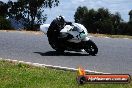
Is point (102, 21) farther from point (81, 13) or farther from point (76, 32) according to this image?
point (76, 32)

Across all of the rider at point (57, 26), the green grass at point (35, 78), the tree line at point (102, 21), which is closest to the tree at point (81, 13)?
the tree line at point (102, 21)

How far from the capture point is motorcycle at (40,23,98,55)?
16.5 metres

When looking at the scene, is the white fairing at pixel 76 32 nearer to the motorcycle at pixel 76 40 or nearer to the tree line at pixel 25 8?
the motorcycle at pixel 76 40

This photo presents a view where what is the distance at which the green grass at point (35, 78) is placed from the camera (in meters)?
8.86

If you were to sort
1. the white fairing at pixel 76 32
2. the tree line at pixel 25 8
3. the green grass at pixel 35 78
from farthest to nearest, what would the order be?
the tree line at pixel 25 8 → the white fairing at pixel 76 32 → the green grass at pixel 35 78

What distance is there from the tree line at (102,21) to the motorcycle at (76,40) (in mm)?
39539

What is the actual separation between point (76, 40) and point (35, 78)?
23.3 ft

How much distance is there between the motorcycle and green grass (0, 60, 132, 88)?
5.10 m

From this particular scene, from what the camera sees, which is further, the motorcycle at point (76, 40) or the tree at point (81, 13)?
the tree at point (81, 13)

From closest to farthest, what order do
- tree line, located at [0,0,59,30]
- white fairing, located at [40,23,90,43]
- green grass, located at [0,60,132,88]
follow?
green grass, located at [0,60,132,88] → white fairing, located at [40,23,90,43] → tree line, located at [0,0,59,30]

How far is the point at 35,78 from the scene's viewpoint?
963cm

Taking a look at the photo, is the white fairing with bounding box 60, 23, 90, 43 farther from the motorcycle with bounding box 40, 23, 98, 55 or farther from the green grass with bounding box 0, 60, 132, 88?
the green grass with bounding box 0, 60, 132, 88

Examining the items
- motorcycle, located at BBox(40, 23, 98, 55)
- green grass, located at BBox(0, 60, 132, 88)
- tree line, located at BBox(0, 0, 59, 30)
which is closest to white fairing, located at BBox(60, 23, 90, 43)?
motorcycle, located at BBox(40, 23, 98, 55)

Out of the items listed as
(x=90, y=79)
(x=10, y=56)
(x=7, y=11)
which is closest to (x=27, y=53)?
(x=10, y=56)
